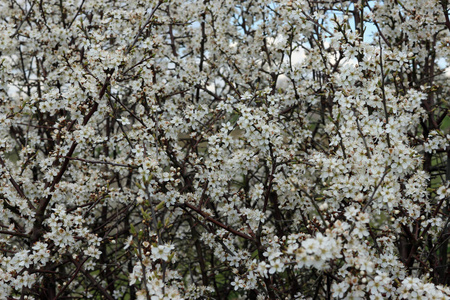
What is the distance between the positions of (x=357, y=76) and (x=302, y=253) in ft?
6.10

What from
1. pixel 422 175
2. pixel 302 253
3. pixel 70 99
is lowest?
pixel 302 253

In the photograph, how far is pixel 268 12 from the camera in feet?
19.4

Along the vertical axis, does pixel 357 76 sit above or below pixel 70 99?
below

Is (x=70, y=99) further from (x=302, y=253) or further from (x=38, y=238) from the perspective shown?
(x=302, y=253)

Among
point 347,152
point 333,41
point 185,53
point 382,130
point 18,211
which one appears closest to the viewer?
point 382,130

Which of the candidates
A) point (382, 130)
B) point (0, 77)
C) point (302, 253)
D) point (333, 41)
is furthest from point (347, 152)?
point (0, 77)

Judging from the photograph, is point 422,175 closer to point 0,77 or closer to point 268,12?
point 268,12

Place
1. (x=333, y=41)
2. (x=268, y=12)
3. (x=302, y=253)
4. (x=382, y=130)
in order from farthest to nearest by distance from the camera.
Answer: (x=268, y=12)
(x=333, y=41)
(x=382, y=130)
(x=302, y=253)

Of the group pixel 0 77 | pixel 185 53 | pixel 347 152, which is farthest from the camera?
pixel 185 53

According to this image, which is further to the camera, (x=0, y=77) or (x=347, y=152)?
(x=0, y=77)

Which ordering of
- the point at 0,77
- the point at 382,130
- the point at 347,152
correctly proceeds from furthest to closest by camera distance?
the point at 0,77 < the point at 347,152 < the point at 382,130

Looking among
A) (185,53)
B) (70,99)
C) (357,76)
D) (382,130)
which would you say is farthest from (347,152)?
(185,53)

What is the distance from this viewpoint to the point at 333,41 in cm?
368

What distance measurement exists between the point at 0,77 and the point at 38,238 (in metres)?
1.83
